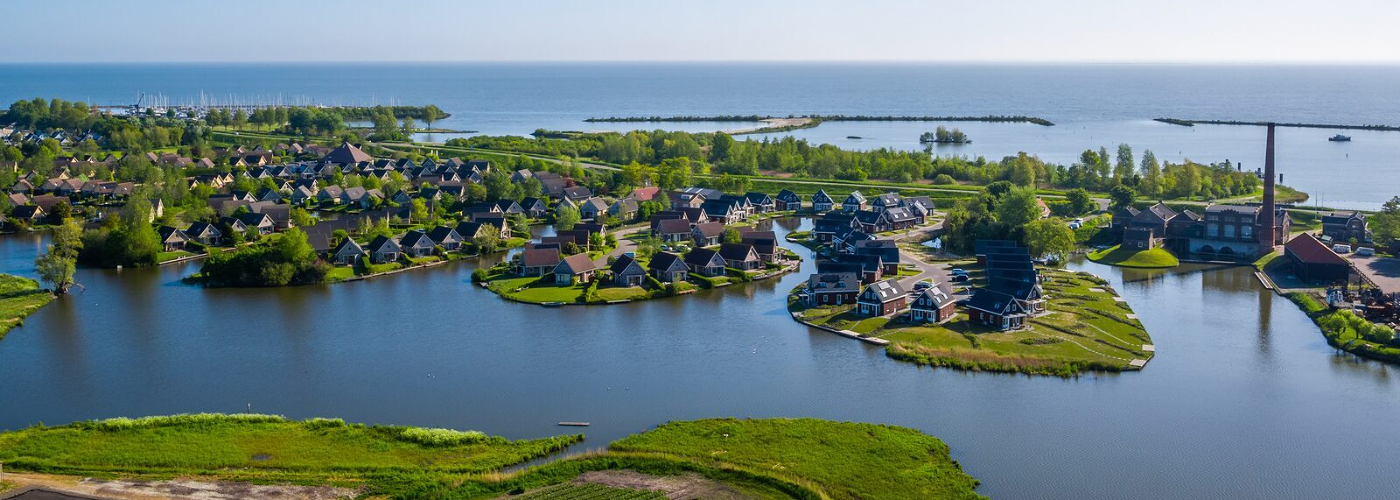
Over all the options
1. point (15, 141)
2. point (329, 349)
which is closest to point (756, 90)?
point (15, 141)

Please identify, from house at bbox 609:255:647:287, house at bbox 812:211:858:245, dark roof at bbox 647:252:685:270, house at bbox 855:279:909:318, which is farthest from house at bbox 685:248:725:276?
house at bbox 812:211:858:245

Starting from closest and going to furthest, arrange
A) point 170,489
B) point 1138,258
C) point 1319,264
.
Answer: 1. point 170,489
2. point 1319,264
3. point 1138,258

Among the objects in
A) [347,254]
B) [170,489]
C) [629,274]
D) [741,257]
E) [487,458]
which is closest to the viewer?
[170,489]

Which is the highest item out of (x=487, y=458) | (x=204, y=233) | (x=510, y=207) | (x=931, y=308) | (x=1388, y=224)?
(x=510, y=207)

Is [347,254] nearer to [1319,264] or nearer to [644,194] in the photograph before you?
[644,194]

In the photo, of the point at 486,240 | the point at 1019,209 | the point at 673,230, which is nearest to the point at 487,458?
the point at 486,240

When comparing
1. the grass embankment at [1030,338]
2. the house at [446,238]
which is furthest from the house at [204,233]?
the grass embankment at [1030,338]

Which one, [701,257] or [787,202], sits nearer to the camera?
[701,257]

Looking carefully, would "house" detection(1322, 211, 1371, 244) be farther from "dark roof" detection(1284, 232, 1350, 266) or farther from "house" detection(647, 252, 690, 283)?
"house" detection(647, 252, 690, 283)
